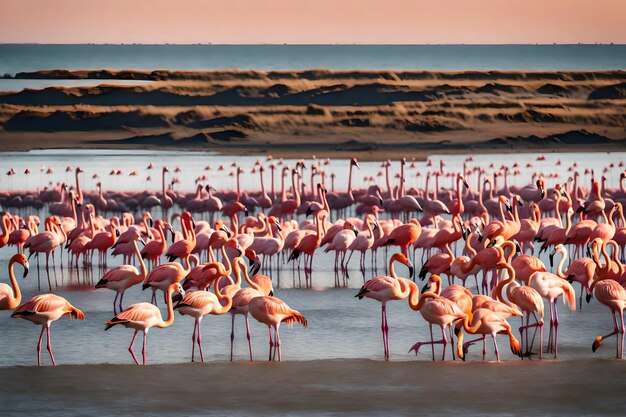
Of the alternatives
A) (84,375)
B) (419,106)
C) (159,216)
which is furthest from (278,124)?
(84,375)

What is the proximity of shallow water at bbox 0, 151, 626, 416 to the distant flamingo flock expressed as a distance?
0.23 meters

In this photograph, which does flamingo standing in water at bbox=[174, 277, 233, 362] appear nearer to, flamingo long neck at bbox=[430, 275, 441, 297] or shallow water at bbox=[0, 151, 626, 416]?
shallow water at bbox=[0, 151, 626, 416]

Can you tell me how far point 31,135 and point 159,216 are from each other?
795 inches

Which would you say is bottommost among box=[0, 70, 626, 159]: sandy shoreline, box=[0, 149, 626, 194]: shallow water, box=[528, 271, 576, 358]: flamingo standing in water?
box=[528, 271, 576, 358]: flamingo standing in water

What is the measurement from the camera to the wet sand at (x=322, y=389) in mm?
8523

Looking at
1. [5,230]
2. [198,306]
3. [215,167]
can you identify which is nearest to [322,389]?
[198,306]

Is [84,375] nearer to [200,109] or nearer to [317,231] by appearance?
[317,231]

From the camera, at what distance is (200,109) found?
43.0 m

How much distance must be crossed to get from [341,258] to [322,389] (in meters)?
8.05

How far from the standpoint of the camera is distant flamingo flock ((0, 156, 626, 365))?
1002cm

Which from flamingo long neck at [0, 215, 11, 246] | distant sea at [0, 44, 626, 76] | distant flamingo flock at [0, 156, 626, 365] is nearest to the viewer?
distant flamingo flock at [0, 156, 626, 365]

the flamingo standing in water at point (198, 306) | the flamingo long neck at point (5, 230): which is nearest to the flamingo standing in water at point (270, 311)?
the flamingo standing in water at point (198, 306)

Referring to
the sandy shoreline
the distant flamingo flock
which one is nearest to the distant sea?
the sandy shoreline

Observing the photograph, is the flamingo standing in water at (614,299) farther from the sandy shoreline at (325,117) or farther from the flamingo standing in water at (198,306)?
the sandy shoreline at (325,117)
